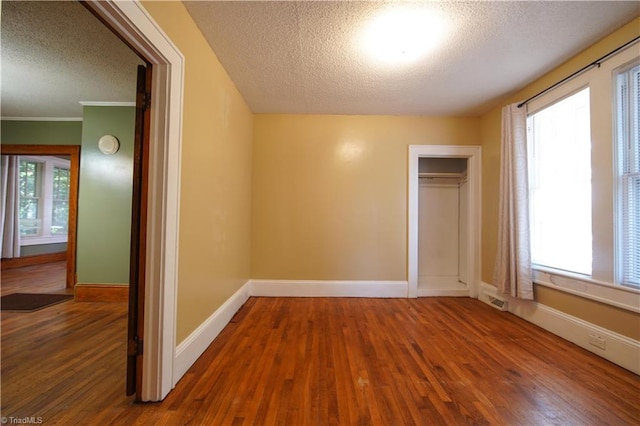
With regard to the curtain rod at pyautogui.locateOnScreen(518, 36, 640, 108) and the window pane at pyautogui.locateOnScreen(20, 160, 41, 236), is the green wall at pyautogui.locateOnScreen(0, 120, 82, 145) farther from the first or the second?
the curtain rod at pyautogui.locateOnScreen(518, 36, 640, 108)

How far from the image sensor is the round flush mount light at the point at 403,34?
5.74 feet

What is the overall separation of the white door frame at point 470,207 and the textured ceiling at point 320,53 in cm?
55

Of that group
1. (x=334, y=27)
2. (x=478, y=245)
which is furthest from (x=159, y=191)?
(x=478, y=245)

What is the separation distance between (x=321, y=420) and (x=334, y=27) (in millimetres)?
2568

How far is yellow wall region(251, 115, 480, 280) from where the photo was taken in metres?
3.43

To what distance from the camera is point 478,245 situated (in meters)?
3.38

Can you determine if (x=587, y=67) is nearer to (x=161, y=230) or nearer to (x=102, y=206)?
(x=161, y=230)

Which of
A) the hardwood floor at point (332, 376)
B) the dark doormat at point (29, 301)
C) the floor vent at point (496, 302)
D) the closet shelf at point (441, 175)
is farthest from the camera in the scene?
the closet shelf at point (441, 175)

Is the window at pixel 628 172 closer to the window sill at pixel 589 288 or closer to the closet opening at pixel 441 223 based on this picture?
the window sill at pixel 589 288

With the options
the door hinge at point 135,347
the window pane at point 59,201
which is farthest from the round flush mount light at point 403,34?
the window pane at point 59,201

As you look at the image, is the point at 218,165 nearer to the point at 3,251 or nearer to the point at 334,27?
the point at 334,27

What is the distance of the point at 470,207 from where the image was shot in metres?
3.47

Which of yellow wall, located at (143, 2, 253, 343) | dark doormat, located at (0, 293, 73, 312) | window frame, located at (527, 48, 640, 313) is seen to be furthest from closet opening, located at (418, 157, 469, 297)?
dark doormat, located at (0, 293, 73, 312)

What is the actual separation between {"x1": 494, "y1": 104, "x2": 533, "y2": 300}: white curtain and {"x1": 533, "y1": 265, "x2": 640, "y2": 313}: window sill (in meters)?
0.12
